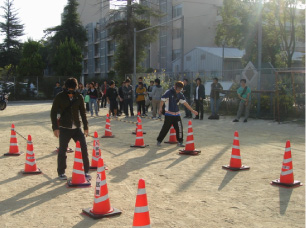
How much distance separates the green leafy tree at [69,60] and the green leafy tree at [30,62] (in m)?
4.20

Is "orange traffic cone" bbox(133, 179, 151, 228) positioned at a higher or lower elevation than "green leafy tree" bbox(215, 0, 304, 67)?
lower

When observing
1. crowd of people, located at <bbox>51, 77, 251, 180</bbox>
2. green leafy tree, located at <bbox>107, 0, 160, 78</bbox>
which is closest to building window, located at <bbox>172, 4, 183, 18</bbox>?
green leafy tree, located at <bbox>107, 0, 160, 78</bbox>

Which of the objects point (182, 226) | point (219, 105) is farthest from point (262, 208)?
point (219, 105)

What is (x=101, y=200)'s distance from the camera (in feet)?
15.8

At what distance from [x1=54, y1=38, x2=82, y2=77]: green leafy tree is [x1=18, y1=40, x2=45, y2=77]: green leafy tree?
4196 mm

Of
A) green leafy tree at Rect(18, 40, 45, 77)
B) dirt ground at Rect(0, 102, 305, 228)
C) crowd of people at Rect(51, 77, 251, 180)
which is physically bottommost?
dirt ground at Rect(0, 102, 305, 228)

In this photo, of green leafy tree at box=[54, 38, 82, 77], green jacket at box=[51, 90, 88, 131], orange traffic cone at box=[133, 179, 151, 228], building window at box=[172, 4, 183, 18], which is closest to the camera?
orange traffic cone at box=[133, 179, 151, 228]

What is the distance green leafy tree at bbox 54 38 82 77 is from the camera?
50.1 m

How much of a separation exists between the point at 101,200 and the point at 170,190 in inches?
59.4

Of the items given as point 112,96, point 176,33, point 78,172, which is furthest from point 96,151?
point 176,33

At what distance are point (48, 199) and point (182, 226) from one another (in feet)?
7.02

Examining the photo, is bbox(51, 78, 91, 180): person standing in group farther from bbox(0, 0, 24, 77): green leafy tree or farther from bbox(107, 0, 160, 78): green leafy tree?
bbox(0, 0, 24, 77): green leafy tree

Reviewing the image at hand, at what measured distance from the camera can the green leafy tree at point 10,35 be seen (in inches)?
2547

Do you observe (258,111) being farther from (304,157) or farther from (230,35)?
(230,35)
